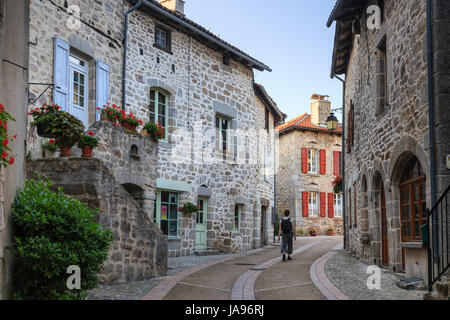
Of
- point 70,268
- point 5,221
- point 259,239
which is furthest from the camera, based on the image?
point 259,239

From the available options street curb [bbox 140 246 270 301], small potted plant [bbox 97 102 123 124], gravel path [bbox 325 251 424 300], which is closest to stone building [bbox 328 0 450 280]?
gravel path [bbox 325 251 424 300]

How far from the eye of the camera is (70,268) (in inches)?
189

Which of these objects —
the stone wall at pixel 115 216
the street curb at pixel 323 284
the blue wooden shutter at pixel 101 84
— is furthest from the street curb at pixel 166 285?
the blue wooden shutter at pixel 101 84

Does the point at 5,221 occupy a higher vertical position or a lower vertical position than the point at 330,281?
higher

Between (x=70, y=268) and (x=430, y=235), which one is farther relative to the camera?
(x=430, y=235)

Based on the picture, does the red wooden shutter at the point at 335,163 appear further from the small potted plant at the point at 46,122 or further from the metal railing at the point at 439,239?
the small potted plant at the point at 46,122

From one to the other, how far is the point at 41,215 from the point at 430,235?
5423mm

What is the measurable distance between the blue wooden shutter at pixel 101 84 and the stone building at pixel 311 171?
59.1ft

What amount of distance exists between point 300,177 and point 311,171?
1.00 meters

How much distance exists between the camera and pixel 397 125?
8.38m

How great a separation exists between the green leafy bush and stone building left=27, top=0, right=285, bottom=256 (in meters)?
3.54

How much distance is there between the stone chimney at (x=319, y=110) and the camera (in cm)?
2909
